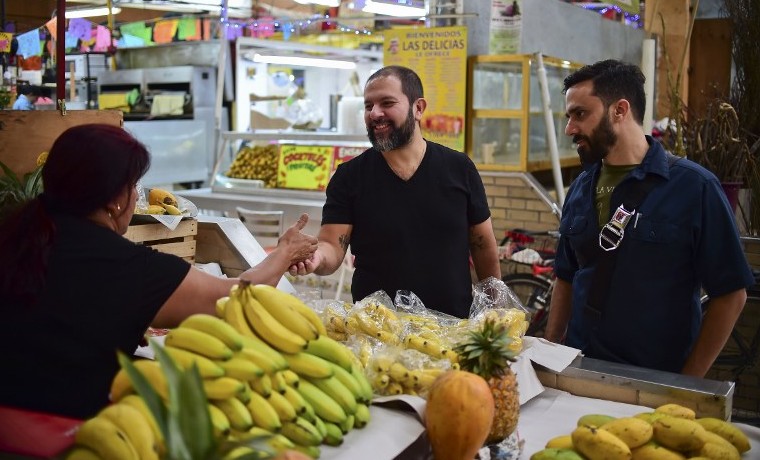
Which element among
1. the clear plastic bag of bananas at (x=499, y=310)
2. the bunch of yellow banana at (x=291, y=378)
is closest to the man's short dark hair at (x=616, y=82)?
the clear plastic bag of bananas at (x=499, y=310)

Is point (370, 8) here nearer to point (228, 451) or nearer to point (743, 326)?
point (743, 326)

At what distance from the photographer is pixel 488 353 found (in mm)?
2047

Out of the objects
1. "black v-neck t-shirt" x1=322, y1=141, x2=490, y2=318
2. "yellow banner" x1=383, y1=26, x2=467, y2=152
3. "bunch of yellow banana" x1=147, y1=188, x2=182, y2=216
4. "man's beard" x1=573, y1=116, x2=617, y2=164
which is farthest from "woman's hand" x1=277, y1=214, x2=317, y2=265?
"yellow banner" x1=383, y1=26, x2=467, y2=152

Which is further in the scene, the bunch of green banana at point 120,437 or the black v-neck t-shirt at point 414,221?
the black v-neck t-shirt at point 414,221

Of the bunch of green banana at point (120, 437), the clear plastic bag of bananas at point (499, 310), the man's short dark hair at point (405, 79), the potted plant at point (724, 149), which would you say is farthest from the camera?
the potted plant at point (724, 149)

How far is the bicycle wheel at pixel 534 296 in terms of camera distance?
6.53 metres

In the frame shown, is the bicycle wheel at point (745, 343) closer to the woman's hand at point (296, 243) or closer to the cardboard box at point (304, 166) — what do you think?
the woman's hand at point (296, 243)

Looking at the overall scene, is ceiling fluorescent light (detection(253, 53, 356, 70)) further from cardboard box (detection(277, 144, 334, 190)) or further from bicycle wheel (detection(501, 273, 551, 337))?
bicycle wheel (detection(501, 273, 551, 337))

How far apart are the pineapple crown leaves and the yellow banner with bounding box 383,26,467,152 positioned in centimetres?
569

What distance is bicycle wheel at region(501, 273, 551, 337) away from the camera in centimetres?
653

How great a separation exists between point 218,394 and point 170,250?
1860 millimetres

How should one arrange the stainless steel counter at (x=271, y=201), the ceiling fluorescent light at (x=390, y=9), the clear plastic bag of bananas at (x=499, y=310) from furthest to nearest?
1. the stainless steel counter at (x=271, y=201)
2. the ceiling fluorescent light at (x=390, y=9)
3. the clear plastic bag of bananas at (x=499, y=310)

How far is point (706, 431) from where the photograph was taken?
214cm

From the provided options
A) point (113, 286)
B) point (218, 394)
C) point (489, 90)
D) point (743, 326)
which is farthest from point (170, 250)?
point (489, 90)
